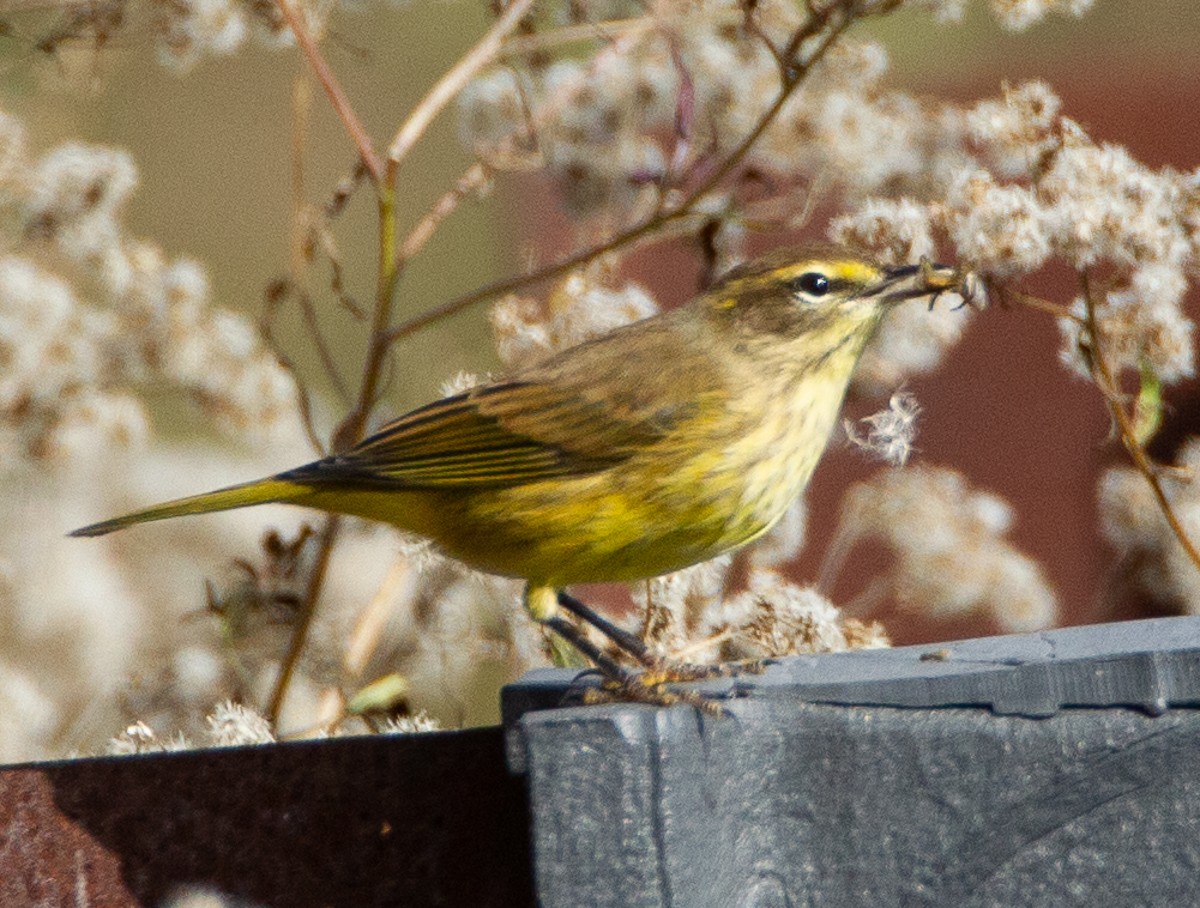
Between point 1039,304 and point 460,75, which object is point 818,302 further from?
point 460,75

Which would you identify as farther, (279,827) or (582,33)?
(582,33)

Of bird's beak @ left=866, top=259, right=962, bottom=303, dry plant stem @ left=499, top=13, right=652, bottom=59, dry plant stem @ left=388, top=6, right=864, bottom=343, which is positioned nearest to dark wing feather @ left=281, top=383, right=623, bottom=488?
dry plant stem @ left=388, top=6, right=864, bottom=343

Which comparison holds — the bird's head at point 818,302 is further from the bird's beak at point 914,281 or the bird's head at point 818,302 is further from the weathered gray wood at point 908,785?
the weathered gray wood at point 908,785

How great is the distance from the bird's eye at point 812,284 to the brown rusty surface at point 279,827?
3.30 ft

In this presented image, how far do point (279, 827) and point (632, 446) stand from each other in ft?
→ 2.66

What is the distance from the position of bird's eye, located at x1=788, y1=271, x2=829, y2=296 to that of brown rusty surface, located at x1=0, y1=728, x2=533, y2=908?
1.00 m

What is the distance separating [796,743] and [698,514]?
20.6 inches

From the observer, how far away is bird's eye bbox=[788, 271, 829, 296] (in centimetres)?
254

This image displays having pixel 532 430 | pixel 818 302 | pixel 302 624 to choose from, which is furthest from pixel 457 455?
pixel 818 302

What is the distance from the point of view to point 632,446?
2422 mm

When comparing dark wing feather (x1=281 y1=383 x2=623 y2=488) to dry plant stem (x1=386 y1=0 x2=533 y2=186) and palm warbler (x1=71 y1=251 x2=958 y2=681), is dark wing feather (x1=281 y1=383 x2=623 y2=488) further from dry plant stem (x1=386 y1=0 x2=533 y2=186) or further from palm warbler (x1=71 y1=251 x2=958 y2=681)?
dry plant stem (x1=386 y1=0 x2=533 y2=186)

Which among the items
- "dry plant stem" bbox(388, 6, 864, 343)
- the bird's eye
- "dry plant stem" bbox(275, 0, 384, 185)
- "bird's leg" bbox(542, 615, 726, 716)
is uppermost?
"dry plant stem" bbox(275, 0, 384, 185)

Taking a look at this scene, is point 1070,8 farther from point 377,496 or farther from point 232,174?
point 232,174

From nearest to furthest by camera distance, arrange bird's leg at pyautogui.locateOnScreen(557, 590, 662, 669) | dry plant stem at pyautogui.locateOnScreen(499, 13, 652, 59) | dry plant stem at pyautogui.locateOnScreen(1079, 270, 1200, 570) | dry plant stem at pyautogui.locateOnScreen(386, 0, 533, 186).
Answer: bird's leg at pyautogui.locateOnScreen(557, 590, 662, 669) < dry plant stem at pyautogui.locateOnScreen(1079, 270, 1200, 570) < dry plant stem at pyautogui.locateOnScreen(386, 0, 533, 186) < dry plant stem at pyautogui.locateOnScreen(499, 13, 652, 59)
